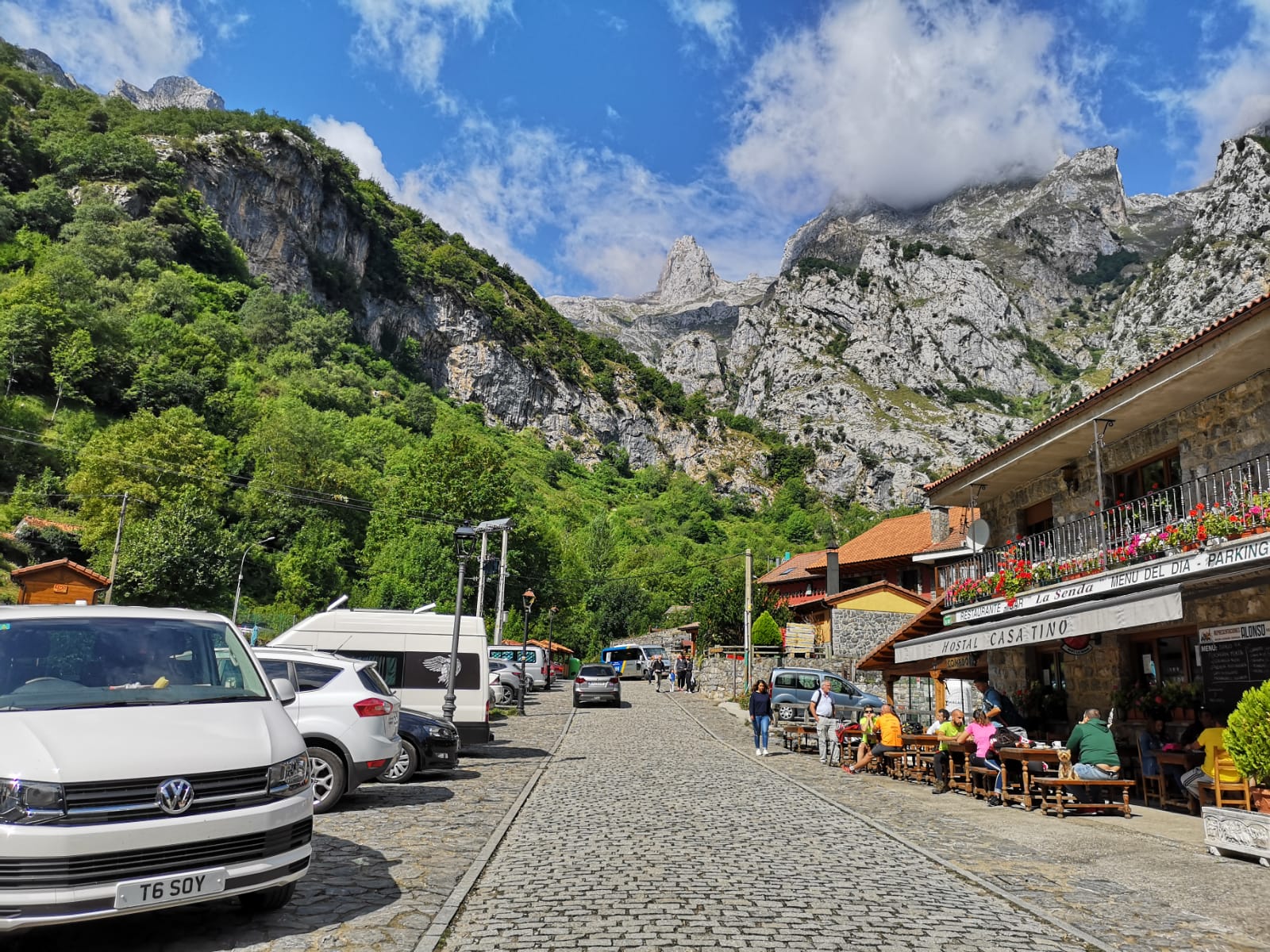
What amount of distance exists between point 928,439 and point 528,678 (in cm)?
9051

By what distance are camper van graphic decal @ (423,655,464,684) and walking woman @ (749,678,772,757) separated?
630 centimetres

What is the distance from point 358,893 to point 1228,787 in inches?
377

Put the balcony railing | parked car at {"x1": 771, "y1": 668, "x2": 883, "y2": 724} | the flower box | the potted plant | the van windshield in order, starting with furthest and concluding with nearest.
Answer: parked car at {"x1": 771, "y1": 668, "x2": 883, "y2": 724}, the balcony railing, the potted plant, the flower box, the van windshield

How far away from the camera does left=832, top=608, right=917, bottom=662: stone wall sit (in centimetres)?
3909

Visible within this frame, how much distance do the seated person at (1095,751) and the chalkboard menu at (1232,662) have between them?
1749 mm

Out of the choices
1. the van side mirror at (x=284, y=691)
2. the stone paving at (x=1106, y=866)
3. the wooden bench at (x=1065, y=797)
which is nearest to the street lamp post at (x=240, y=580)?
the stone paving at (x=1106, y=866)

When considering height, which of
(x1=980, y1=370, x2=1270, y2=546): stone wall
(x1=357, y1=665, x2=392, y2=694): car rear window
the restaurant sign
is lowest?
(x1=357, y1=665, x2=392, y2=694): car rear window

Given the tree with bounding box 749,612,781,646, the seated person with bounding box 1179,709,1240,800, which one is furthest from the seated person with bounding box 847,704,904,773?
the tree with bounding box 749,612,781,646

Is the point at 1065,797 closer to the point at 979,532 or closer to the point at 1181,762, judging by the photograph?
the point at 1181,762

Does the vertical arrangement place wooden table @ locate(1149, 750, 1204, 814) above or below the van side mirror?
below

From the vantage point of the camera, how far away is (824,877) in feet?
22.4

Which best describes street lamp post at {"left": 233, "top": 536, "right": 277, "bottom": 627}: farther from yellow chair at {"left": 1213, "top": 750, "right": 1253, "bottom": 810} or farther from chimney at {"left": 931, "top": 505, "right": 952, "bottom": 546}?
yellow chair at {"left": 1213, "top": 750, "right": 1253, "bottom": 810}

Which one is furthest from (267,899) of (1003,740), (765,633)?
(765,633)

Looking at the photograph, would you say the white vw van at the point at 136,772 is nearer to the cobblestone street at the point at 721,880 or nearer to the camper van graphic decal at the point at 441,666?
the cobblestone street at the point at 721,880
